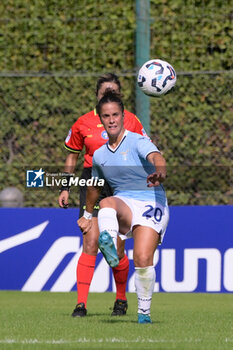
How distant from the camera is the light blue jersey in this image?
6855 mm

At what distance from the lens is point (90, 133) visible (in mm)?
8180

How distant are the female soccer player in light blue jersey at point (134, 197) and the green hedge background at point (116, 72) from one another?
3548mm

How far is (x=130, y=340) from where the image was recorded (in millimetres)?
5832

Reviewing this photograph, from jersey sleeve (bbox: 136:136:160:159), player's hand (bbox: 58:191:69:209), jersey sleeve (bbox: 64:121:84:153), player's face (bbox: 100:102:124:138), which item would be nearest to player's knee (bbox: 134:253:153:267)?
jersey sleeve (bbox: 136:136:160:159)

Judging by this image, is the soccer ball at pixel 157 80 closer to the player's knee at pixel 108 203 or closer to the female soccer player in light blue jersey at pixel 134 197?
the female soccer player in light blue jersey at pixel 134 197

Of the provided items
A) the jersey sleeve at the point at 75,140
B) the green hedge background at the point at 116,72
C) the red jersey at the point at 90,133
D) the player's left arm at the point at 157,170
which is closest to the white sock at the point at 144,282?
the player's left arm at the point at 157,170

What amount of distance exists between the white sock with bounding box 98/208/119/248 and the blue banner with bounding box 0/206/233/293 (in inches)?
133

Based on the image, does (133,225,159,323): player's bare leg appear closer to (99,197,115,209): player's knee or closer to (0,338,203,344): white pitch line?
(99,197,115,209): player's knee

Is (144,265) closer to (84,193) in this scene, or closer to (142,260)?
(142,260)

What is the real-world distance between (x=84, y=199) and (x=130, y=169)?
129 centimetres

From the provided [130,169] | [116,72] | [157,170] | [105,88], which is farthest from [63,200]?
[116,72]

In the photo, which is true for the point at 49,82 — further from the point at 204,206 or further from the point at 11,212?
the point at 204,206

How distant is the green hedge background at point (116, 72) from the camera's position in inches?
416

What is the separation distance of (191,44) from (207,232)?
2.26 metres
